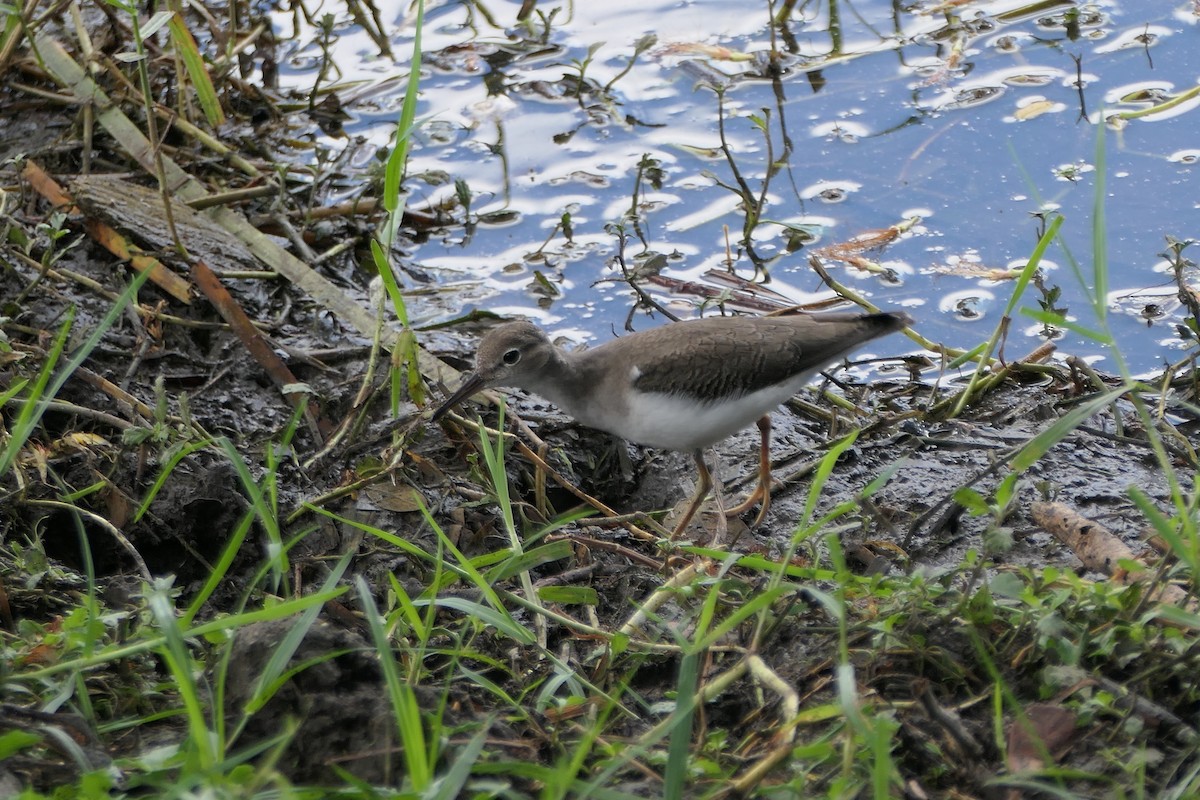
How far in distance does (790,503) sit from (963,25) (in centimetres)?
426

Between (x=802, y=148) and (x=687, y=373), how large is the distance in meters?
2.67

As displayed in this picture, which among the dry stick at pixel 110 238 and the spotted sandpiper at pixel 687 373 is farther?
the dry stick at pixel 110 238

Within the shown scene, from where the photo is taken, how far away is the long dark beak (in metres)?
4.96

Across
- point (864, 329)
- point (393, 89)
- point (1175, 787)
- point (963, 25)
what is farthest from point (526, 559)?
point (963, 25)

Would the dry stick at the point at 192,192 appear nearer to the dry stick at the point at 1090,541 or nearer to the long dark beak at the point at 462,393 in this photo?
the long dark beak at the point at 462,393

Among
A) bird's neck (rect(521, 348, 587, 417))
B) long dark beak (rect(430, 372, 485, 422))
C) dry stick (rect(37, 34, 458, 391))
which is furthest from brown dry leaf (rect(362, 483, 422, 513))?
dry stick (rect(37, 34, 458, 391))

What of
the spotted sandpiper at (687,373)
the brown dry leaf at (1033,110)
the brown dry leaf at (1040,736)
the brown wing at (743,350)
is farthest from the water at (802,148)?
the brown dry leaf at (1040,736)

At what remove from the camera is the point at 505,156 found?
7.43m

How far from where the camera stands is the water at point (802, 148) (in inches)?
246

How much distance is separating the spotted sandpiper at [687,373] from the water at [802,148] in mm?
1014

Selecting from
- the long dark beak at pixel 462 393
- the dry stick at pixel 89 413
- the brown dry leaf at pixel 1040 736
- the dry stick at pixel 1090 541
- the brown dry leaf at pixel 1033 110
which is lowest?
the dry stick at pixel 1090 541

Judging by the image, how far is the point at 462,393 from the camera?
5113 millimetres

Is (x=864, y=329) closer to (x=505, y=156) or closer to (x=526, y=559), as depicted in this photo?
(x=526, y=559)

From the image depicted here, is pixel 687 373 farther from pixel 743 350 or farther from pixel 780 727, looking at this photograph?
pixel 780 727
